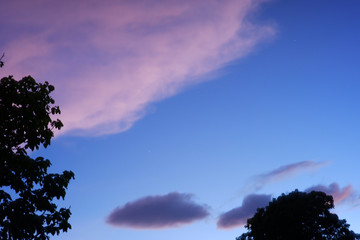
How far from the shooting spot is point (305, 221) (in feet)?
152

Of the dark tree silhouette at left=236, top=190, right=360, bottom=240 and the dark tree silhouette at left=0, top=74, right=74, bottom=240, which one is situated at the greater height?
the dark tree silhouette at left=236, top=190, right=360, bottom=240

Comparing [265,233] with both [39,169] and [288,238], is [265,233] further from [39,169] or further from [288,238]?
[39,169]

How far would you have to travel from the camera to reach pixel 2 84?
939 cm

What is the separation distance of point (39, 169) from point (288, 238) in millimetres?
45361

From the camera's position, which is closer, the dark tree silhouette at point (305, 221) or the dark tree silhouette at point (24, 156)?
the dark tree silhouette at point (24, 156)

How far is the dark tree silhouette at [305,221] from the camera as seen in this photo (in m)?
45.7

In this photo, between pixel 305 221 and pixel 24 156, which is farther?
pixel 305 221

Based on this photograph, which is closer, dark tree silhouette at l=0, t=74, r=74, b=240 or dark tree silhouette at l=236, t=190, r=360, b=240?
dark tree silhouette at l=0, t=74, r=74, b=240

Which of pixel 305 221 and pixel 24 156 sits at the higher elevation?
pixel 305 221

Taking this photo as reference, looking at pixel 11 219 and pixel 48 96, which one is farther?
pixel 11 219

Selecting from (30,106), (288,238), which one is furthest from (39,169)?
(288,238)

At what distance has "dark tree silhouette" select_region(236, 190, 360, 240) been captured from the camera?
A: 1799 inches

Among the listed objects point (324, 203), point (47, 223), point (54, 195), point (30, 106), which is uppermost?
point (324, 203)

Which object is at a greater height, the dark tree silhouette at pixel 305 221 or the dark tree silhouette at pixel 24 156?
the dark tree silhouette at pixel 305 221
